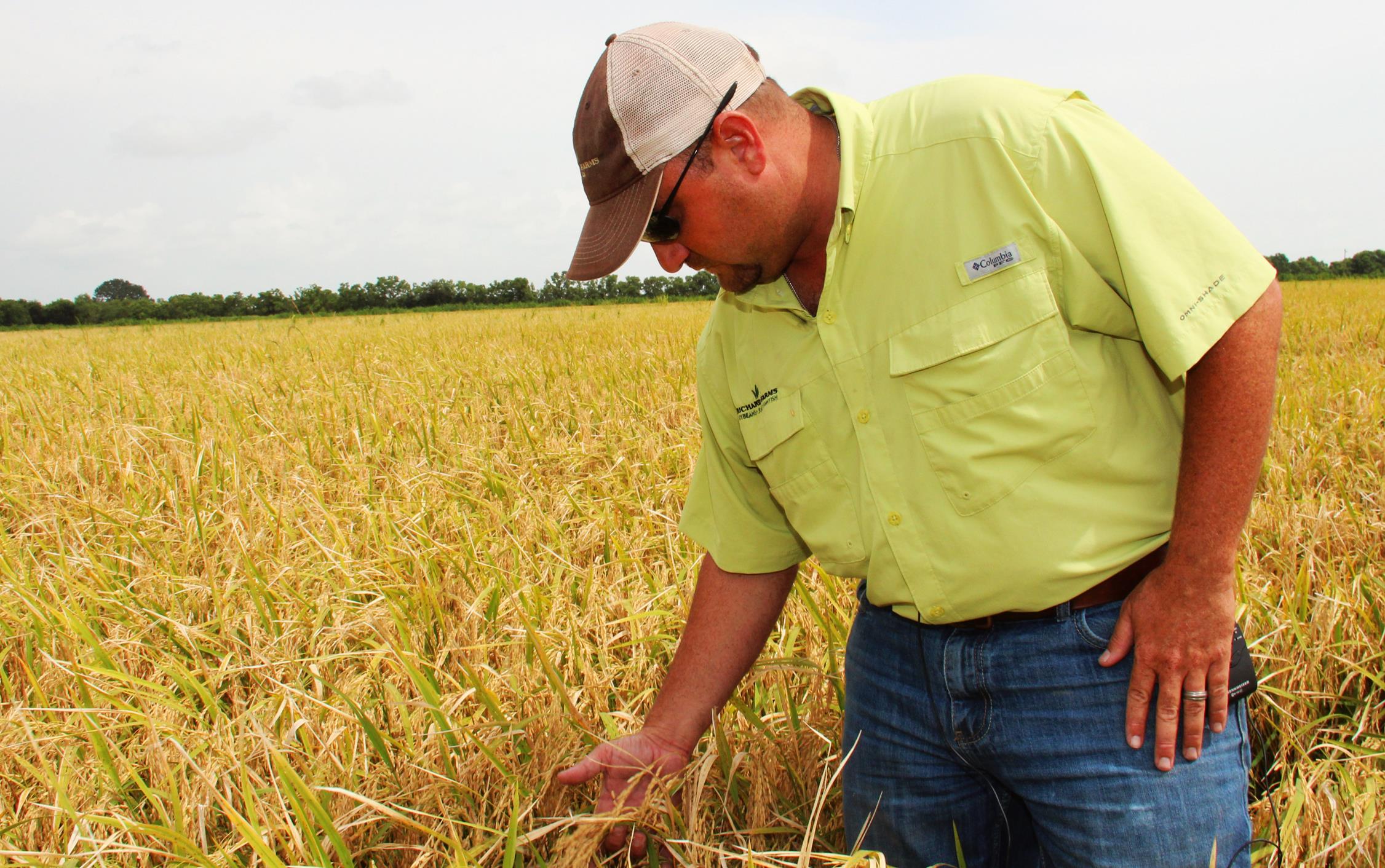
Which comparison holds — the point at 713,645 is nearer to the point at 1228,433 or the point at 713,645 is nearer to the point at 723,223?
the point at 723,223

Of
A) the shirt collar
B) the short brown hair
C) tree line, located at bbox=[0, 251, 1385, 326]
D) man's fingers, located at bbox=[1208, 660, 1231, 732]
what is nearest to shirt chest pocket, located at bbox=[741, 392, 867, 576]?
the shirt collar

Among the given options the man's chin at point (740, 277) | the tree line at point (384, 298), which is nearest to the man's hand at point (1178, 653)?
the man's chin at point (740, 277)

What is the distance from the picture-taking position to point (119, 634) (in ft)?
7.05

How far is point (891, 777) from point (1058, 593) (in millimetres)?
466

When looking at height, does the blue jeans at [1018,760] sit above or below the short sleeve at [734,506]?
below

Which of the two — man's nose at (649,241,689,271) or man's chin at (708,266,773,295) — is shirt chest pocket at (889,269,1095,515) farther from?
man's nose at (649,241,689,271)

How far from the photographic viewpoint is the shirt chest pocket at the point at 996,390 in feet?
3.92

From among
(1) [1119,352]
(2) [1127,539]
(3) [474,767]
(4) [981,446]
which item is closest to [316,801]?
(3) [474,767]

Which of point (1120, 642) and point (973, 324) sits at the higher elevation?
point (973, 324)

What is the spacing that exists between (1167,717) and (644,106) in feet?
3.87

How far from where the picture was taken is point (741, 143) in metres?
1.28

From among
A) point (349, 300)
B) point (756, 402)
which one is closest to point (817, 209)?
point (756, 402)

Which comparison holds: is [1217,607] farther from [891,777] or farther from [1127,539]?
[891,777]

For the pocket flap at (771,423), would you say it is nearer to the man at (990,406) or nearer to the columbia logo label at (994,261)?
the man at (990,406)
